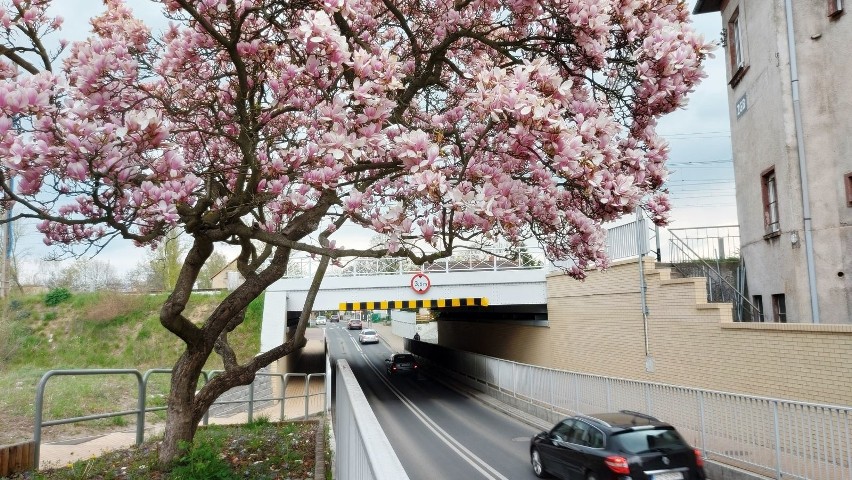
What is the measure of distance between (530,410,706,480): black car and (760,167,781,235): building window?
7.53 m

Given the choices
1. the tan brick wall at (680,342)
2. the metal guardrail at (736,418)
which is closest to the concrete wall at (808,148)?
the tan brick wall at (680,342)

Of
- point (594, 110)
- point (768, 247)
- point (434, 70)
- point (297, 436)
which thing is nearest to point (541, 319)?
point (768, 247)

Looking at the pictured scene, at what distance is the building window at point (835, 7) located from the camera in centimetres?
1224

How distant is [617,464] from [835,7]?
11.2 metres

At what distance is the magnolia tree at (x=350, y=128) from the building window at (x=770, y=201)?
9074 mm

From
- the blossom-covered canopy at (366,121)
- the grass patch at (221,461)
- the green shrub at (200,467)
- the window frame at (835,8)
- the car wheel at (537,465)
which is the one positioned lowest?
the car wheel at (537,465)

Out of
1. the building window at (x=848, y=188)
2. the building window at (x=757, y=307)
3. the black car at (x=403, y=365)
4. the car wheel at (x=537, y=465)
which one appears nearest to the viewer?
the car wheel at (x=537, y=465)

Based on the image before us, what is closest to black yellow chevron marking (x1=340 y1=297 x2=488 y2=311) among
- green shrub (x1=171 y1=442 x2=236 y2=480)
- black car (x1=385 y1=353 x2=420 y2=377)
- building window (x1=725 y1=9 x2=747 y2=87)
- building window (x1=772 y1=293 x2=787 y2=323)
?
black car (x1=385 y1=353 x2=420 y2=377)

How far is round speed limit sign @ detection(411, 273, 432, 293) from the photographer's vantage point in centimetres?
2677

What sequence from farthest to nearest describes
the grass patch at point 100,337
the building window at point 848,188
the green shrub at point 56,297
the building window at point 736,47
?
1. the green shrub at point 56,297
2. the grass patch at point 100,337
3. the building window at point 736,47
4. the building window at point 848,188

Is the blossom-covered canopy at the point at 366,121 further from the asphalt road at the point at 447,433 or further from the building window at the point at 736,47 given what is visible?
the building window at the point at 736,47

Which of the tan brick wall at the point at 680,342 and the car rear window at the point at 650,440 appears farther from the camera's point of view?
the tan brick wall at the point at 680,342

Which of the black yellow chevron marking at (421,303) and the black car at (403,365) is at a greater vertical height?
the black yellow chevron marking at (421,303)

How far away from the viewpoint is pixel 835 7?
40.9ft
